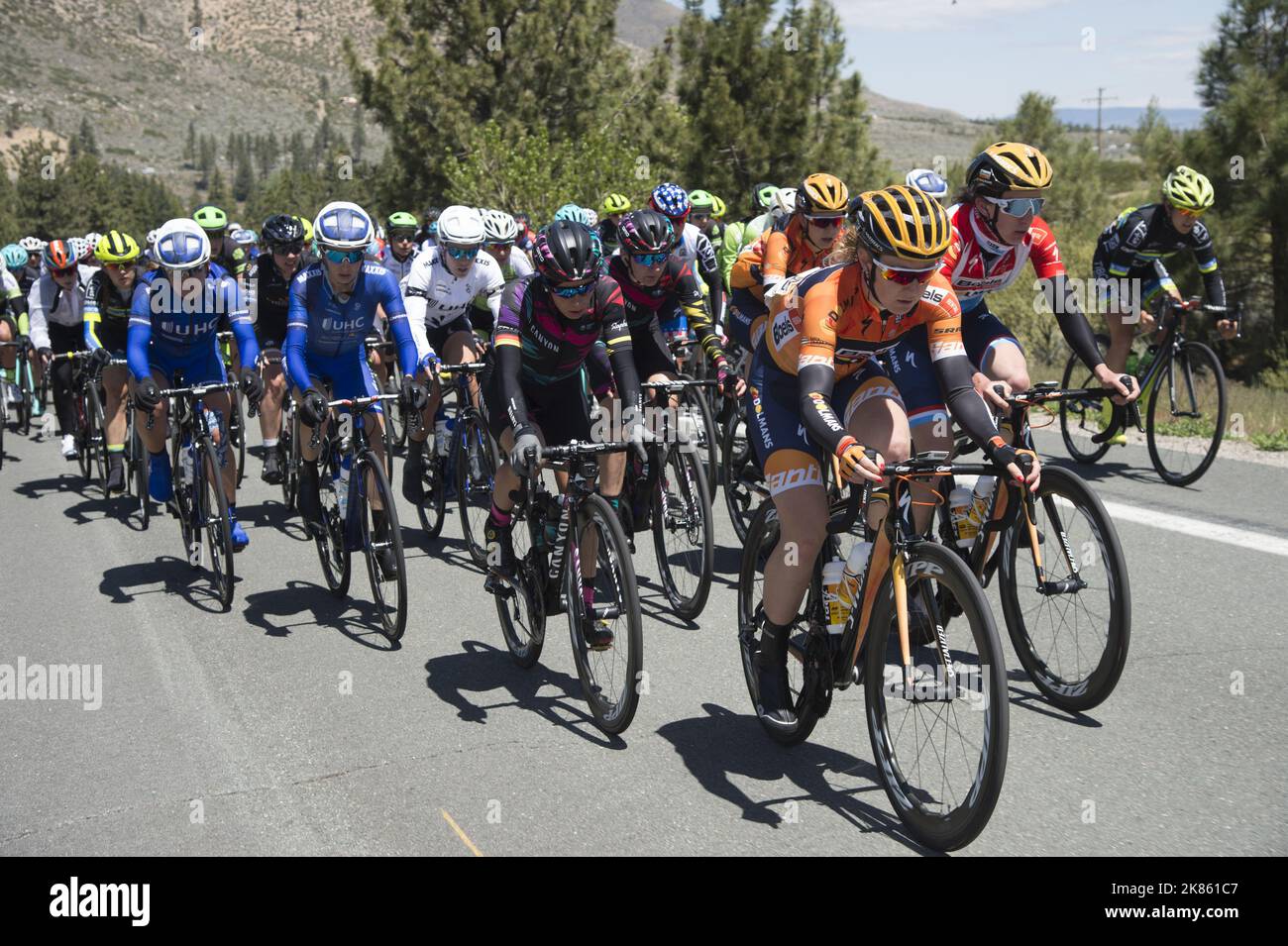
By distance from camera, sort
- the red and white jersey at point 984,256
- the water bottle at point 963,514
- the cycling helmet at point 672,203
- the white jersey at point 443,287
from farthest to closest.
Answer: the white jersey at point 443,287 → the cycling helmet at point 672,203 → the red and white jersey at point 984,256 → the water bottle at point 963,514

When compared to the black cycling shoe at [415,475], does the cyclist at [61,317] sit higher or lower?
higher

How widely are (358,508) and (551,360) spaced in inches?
69.6

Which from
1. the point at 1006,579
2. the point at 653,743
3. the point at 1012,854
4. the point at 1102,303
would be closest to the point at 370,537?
the point at 653,743

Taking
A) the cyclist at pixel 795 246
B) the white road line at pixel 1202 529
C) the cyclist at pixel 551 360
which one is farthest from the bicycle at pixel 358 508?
the white road line at pixel 1202 529

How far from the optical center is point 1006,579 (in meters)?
5.52

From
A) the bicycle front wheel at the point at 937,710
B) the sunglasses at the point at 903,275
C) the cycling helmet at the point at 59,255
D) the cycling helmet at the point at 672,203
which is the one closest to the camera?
the bicycle front wheel at the point at 937,710

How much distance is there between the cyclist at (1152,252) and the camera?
9312 mm

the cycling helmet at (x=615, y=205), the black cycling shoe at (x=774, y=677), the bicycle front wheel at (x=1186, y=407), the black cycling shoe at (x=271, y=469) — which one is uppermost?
the cycling helmet at (x=615, y=205)

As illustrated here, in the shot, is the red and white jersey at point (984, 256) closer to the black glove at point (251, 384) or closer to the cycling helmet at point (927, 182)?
the cycling helmet at point (927, 182)

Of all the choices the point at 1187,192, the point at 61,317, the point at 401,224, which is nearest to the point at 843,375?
the point at 1187,192

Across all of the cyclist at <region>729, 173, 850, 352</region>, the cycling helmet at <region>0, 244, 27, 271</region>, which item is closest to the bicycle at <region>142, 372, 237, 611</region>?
the cyclist at <region>729, 173, 850, 352</region>

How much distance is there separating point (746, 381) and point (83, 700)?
4301 mm

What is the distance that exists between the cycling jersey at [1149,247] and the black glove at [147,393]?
7.36 meters

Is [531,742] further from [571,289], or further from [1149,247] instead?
[1149,247]
